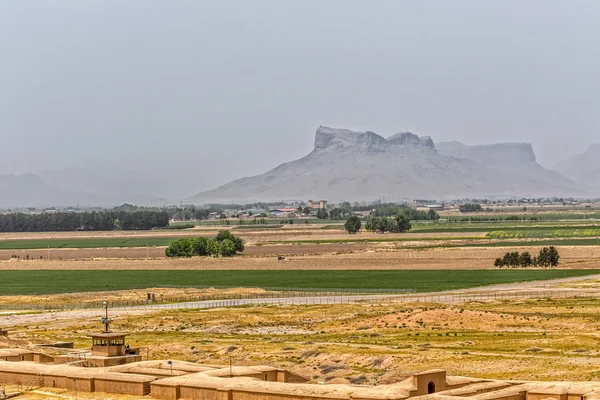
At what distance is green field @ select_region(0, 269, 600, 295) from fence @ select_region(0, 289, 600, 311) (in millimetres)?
9627

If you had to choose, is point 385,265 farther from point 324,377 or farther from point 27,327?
point 324,377

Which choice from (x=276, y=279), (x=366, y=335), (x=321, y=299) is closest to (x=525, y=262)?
(x=276, y=279)

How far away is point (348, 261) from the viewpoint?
525ft

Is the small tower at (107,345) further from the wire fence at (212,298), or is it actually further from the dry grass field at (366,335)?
the wire fence at (212,298)

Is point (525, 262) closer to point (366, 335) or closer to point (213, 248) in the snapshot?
point (213, 248)

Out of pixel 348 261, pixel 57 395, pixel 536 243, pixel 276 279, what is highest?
pixel 536 243

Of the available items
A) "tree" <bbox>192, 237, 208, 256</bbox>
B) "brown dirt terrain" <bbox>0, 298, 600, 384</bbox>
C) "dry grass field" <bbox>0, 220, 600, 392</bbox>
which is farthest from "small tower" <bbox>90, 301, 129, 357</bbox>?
"tree" <bbox>192, 237, 208, 256</bbox>

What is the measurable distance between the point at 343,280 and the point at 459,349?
64.7 metres

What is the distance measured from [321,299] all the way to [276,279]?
3205cm

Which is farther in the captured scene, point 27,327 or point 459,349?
point 27,327

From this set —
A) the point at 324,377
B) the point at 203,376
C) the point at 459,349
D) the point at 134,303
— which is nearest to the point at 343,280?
the point at 134,303

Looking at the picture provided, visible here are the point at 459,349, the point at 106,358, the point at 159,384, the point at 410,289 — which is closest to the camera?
the point at 159,384

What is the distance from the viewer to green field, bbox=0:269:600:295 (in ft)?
387

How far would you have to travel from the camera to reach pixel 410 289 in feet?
362
